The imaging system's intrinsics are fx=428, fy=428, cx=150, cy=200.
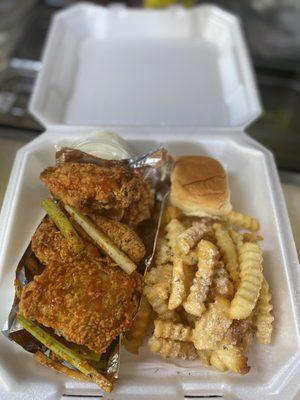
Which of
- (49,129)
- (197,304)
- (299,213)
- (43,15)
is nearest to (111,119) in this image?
(49,129)

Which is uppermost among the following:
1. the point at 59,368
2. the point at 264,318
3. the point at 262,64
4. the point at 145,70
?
the point at 145,70

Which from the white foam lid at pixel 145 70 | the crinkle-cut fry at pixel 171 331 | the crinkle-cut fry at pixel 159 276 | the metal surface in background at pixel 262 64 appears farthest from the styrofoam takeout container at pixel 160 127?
the metal surface in background at pixel 262 64

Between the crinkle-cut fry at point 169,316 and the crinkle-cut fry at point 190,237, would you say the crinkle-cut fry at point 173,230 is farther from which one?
the crinkle-cut fry at point 169,316

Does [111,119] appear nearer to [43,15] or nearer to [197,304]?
[197,304]

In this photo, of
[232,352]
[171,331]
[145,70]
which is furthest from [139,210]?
[145,70]

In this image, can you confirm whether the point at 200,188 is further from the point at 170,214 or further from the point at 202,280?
the point at 202,280

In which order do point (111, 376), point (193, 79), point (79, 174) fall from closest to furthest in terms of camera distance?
point (111, 376) → point (79, 174) → point (193, 79)

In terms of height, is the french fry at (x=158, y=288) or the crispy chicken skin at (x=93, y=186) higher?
the crispy chicken skin at (x=93, y=186)
